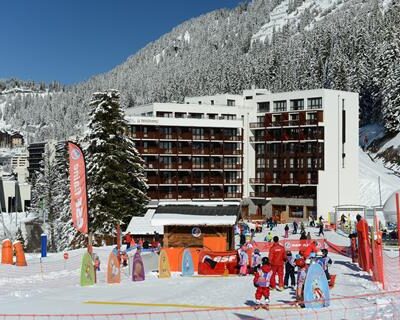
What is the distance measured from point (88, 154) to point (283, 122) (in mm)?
37438

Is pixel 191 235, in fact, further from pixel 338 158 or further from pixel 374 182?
pixel 374 182

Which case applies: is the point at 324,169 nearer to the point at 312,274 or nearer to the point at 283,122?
the point at 283,122

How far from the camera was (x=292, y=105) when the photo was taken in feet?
256

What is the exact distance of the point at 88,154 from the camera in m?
44.8

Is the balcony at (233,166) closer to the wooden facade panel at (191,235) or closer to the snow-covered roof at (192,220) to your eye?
the wooden facade panel at (191,235)

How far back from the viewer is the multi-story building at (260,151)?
245 ft

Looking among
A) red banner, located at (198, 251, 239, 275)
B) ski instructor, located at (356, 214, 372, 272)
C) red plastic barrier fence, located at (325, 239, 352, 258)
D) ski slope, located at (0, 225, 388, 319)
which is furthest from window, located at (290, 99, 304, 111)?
red banner, located at (198, 251, 239, 275)

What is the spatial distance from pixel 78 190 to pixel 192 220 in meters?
5.41

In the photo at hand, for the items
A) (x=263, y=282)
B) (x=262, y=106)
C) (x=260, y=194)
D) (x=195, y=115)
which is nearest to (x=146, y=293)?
(x=263, y=282)

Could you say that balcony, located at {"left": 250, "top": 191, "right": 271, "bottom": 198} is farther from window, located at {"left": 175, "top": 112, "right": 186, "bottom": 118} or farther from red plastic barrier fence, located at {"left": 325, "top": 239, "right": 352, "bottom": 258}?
red plastic barrier fence, located at {"left": 325, "top": 239, "right": 352, "bottom": 258}

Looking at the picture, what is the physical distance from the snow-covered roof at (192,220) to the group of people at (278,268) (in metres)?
4.22

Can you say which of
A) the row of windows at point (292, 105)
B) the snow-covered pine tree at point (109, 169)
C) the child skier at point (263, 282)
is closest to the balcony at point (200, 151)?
the row of windows at point (292, 105)

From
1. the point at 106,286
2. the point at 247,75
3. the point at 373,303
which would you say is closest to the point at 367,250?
the point at 373,303

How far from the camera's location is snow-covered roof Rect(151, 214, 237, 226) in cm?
2944
